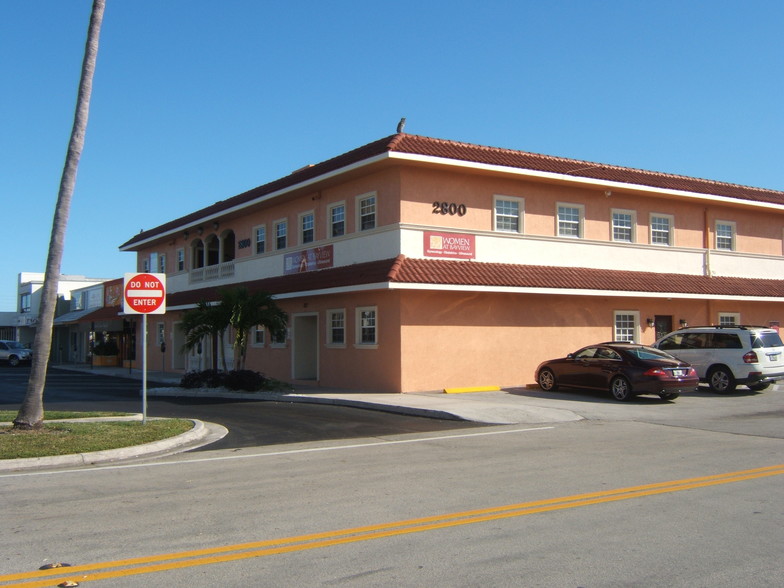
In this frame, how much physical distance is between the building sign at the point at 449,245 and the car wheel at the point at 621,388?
211 inches

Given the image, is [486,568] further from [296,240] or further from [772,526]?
[296,240]

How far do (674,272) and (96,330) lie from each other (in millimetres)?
34311

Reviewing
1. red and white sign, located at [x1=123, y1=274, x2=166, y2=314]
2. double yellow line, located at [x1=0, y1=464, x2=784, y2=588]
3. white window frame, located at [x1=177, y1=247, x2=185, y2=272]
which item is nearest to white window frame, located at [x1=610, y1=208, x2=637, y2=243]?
red and white sign, located at [x1=123, y1=274, x2=166, y2=314]

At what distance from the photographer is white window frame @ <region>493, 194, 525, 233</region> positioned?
2230 centimetres

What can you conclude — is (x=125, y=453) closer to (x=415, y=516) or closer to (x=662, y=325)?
(x=415, y=516)

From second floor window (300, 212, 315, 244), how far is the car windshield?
13.5m

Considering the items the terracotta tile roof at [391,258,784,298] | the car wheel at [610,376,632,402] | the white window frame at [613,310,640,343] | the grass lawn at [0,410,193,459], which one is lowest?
the grass lawn at [0,410,193,459]

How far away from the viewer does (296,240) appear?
25422 mm

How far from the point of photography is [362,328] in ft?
71.3

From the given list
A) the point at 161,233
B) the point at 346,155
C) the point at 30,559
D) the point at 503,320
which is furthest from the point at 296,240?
the point at 30,559

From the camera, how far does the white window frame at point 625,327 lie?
24.6m

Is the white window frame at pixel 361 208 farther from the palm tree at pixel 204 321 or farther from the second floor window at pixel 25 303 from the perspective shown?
the second floor window at pixel 25 303

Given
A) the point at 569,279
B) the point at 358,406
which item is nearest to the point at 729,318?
the point at 569,279

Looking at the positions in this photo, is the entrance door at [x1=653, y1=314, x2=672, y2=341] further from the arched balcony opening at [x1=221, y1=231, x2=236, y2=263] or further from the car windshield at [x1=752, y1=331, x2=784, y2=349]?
the arched balcony opening at [x1=221, y1=231, x2=236, y2=263]
